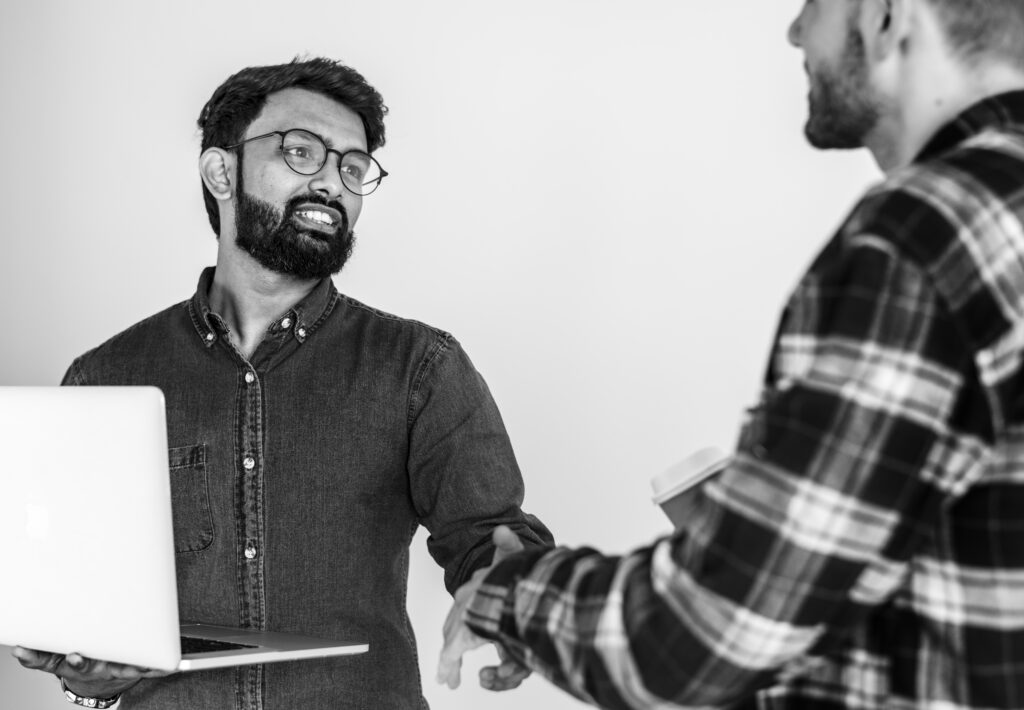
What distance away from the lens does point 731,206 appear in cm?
281

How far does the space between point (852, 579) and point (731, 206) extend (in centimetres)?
201

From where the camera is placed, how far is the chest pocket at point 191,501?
1980mm

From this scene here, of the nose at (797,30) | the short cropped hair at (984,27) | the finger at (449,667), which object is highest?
the nose at (797,30)

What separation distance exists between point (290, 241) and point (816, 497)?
56.9 inches

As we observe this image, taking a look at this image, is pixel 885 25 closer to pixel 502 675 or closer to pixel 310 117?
pixel 502 675

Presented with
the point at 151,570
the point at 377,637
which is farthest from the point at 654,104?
the point at 151,570

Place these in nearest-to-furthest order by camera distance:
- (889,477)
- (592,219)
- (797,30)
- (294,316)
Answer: (889,477), (797,30), (294,316), (592,219)

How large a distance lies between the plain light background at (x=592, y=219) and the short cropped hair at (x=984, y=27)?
1799mm

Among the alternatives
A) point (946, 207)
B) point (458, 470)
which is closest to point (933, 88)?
point (946, 207)

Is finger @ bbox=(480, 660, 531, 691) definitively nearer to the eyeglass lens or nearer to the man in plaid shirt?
the man in plaid shirt

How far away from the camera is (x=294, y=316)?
210cm

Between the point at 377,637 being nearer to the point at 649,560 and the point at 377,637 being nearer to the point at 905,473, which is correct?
the point at 649,560

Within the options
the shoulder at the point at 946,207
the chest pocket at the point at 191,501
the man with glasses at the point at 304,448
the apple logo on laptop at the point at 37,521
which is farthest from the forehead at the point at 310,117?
the shoulder at the point at 946,207

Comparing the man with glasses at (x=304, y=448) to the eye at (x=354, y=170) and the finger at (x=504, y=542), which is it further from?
the finger at (x=504, y=542)
